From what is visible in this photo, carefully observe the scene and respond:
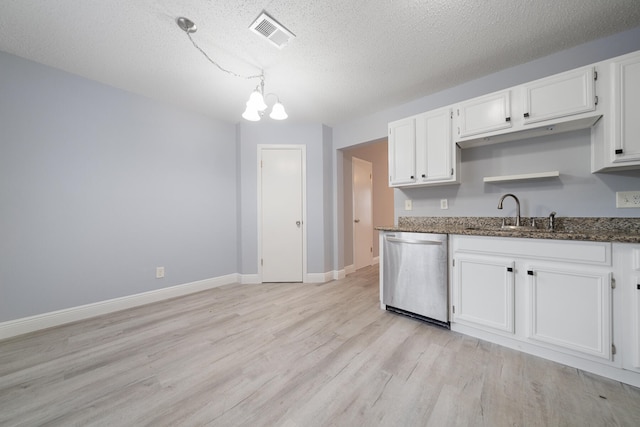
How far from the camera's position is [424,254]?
7.22 ft

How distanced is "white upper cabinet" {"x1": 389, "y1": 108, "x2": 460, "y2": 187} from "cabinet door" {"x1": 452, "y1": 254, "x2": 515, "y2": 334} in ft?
2.90

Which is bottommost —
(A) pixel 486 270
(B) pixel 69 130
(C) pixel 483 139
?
(A) pixel 486 270

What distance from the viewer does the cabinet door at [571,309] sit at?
1459 millimetres

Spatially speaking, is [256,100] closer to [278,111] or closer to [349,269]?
[278,111]

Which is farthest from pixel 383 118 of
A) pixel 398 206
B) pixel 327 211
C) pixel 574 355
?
pixel 574 355

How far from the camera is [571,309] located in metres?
1.55

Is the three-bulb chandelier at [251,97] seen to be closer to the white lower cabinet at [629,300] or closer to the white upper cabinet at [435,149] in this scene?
the white upper cabinet at [435,149]

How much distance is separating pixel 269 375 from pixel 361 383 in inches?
23.7

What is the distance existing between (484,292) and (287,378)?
1679 millimetres

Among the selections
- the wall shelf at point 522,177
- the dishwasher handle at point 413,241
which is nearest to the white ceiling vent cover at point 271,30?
the dishwasher handle at point 413,241

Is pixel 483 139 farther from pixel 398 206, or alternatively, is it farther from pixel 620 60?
pixel 398 206

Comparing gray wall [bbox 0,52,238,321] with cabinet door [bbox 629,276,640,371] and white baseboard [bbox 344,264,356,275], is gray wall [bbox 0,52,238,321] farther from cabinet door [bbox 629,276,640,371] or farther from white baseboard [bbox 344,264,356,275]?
cabinet door [bbox 629,276,640,371]

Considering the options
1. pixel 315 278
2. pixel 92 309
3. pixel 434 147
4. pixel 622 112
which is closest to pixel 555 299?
pixel 622 112

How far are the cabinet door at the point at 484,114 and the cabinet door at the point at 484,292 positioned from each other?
46.0 inches
